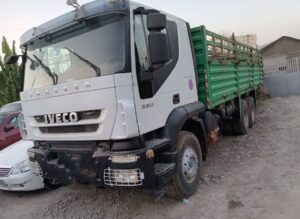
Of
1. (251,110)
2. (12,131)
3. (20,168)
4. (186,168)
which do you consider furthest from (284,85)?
(20,168)

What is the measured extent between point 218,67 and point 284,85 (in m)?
11.8

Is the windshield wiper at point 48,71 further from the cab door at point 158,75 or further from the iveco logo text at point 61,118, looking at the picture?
the cab door at point 158,75

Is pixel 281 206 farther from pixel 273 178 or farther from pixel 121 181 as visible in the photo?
pixel 121 181

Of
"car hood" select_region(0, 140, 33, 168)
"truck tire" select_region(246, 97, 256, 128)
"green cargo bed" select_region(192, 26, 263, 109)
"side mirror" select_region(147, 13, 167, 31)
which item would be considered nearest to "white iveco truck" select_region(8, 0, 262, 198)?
"side mirror" select_region(147, 13, 167, 31)

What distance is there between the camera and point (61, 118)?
3797mm

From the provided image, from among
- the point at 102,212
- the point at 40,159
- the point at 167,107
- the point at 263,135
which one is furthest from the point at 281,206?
the point at 263,135

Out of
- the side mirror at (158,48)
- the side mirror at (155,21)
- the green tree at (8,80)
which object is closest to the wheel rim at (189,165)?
the side mirror at (158,48)

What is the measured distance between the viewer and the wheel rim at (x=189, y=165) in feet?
14.2

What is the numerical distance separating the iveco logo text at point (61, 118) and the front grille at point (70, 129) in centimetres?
9

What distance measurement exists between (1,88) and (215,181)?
1494 centimetres

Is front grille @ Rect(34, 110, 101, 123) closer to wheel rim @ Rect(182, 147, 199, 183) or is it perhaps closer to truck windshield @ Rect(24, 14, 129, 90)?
truck windshield @ Rect(24, 14, 129, 90)

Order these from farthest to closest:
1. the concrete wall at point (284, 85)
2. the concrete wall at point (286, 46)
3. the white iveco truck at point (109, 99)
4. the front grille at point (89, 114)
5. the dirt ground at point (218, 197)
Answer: the concrete wall at point (286, 46) < the concrete wall at point (284, 85) < the dirt ground at point (218, 197) < the front grille at point (89, 114) < the white iveco truck at point (109, 99)

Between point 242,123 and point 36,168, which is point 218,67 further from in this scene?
point 36,168

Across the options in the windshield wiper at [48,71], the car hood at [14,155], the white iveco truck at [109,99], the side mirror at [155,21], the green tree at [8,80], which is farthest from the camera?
the green tree at [8,80]
